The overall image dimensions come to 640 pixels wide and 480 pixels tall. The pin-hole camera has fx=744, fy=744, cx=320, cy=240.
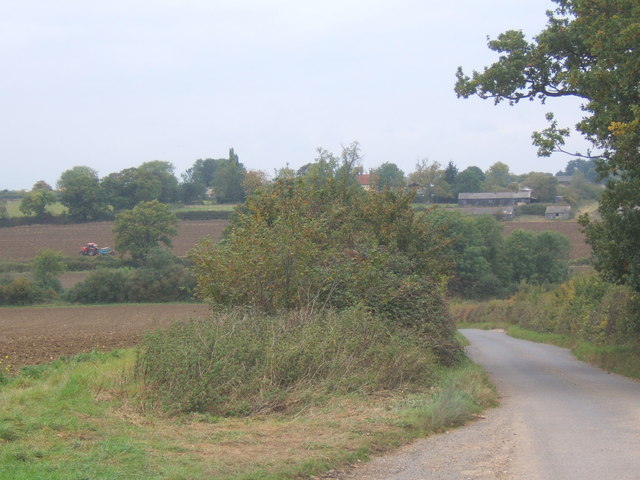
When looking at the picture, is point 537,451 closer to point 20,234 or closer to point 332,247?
point 332,247

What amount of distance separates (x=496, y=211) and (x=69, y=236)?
5397cm

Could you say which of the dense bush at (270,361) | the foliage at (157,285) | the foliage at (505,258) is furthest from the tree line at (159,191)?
the dense bush at (270,361)

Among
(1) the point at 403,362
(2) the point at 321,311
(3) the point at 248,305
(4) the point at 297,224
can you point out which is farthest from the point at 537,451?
(4) the point at 297,224

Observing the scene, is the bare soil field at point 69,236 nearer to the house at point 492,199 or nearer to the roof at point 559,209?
the house at point 492,199

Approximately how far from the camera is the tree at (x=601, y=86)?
1734 cm

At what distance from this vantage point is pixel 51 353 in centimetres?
3012

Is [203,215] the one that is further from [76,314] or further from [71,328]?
[71,328]

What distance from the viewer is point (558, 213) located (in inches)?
3671

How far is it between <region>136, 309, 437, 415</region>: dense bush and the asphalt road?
2442mm

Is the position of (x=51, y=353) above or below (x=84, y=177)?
below

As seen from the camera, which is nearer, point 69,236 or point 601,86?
point 601,86

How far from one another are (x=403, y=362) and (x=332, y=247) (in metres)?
7.17

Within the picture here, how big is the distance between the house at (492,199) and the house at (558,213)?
8700 mm

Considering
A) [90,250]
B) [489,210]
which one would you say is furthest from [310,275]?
[489,210]
